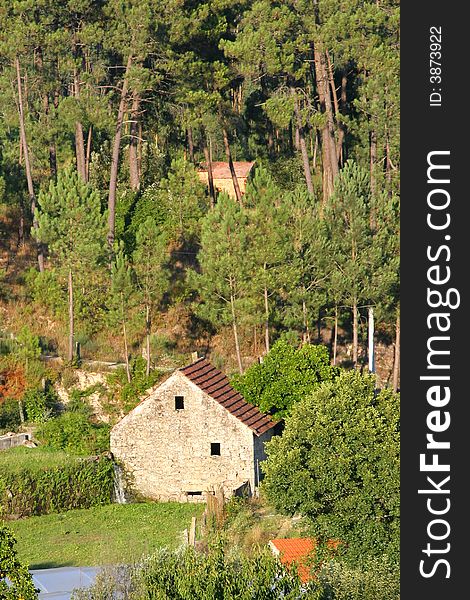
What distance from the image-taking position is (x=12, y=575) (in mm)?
23250

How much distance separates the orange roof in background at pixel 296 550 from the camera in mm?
32750

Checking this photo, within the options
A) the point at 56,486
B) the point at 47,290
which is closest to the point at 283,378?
the point at 56,486

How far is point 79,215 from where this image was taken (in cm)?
4809

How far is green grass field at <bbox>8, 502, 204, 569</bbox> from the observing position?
36.2m

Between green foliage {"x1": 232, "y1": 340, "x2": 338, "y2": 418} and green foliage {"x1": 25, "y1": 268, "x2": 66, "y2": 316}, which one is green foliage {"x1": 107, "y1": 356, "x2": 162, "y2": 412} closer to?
green foliage {"x1": 25, "y1": 268, "x2": 66, "y2": 316}

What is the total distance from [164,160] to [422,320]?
4734 centimetres

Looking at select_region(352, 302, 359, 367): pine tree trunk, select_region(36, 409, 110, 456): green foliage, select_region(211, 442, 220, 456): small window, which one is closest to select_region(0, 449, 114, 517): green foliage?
select_region(36, 409, 110, 456): green foliage

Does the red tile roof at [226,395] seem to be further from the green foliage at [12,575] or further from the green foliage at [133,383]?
the green foliage at [12,575]

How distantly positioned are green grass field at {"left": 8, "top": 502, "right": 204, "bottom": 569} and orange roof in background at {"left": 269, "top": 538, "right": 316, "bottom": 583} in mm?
3289

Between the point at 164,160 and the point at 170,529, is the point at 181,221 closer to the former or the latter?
the point at 164,160

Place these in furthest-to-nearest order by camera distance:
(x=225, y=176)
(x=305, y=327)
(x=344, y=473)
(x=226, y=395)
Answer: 1. (x=225, y=176)
2. (x=305, y=327)
3. (x=226, y=395)
4. (x=344, y=473)

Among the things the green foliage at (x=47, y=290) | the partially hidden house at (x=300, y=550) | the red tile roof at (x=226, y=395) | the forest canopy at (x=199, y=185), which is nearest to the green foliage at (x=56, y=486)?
the red tile roof at (x=226, y=395)

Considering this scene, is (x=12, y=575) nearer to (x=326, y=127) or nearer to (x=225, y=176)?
(x=326, y=127)

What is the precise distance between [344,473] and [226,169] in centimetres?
3211
